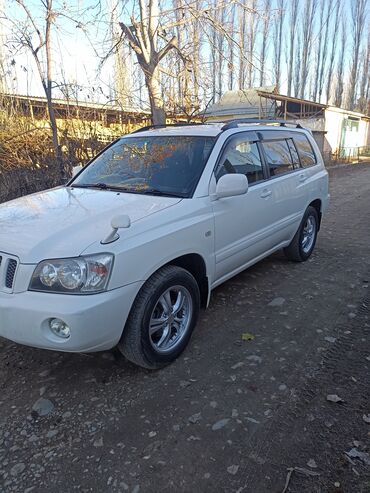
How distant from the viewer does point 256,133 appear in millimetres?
4379

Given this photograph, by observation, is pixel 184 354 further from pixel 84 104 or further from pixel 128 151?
pixel 84 104

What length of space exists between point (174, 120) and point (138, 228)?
938cm

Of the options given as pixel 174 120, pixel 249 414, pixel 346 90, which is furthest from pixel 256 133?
pixel 346 90

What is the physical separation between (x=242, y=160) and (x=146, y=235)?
1726 millimetres

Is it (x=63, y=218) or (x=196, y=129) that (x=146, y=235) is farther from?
(x=196, y=129)

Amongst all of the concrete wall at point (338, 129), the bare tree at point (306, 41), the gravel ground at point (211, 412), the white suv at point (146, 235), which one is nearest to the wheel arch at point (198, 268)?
the white suv at point (146, 235)

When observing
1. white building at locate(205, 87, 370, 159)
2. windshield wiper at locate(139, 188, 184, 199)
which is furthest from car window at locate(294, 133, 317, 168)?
white building at locate(205, 87, 370, 159)

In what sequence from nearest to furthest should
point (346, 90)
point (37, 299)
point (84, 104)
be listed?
point (37, 299) < point (84, 104) < point (346, 90)

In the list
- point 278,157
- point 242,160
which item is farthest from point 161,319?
point 278,157

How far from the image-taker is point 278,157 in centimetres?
474

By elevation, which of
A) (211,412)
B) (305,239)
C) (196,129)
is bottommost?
(211,412)

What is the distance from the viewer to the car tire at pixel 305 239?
5312 millimetres

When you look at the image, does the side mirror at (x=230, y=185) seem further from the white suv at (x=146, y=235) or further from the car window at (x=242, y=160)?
the car window at (x=242, y=160)

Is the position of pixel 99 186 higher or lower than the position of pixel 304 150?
lower
